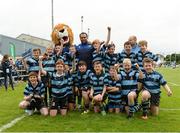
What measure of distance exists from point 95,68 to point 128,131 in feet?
7.84

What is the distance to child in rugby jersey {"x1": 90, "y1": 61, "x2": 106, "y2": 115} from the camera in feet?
33.5

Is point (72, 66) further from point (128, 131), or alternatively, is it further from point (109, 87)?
point (128, 131)

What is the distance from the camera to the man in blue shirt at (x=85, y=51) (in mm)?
11005

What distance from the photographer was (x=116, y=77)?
1021 cm

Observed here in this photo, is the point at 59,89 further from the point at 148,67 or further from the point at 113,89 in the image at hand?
the point at 148,67

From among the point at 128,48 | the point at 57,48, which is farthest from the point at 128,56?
the point at 57,48

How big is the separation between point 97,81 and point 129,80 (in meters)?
0.77

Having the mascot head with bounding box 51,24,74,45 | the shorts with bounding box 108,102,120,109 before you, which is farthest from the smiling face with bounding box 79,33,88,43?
the shorts with bounding box 108,102,120,109

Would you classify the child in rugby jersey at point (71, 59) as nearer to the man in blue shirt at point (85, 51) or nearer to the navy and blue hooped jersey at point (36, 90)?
the man in blue shirt at point (85, 51)

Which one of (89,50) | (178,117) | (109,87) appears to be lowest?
(178,117)

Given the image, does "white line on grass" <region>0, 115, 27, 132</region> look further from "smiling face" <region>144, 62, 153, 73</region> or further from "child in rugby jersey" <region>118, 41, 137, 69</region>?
"smiling face" <region>144, 62, 153, 73</region>

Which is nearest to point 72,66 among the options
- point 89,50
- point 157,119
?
point 89,50

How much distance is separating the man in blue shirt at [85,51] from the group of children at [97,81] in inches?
4.6

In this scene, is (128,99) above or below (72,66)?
below
